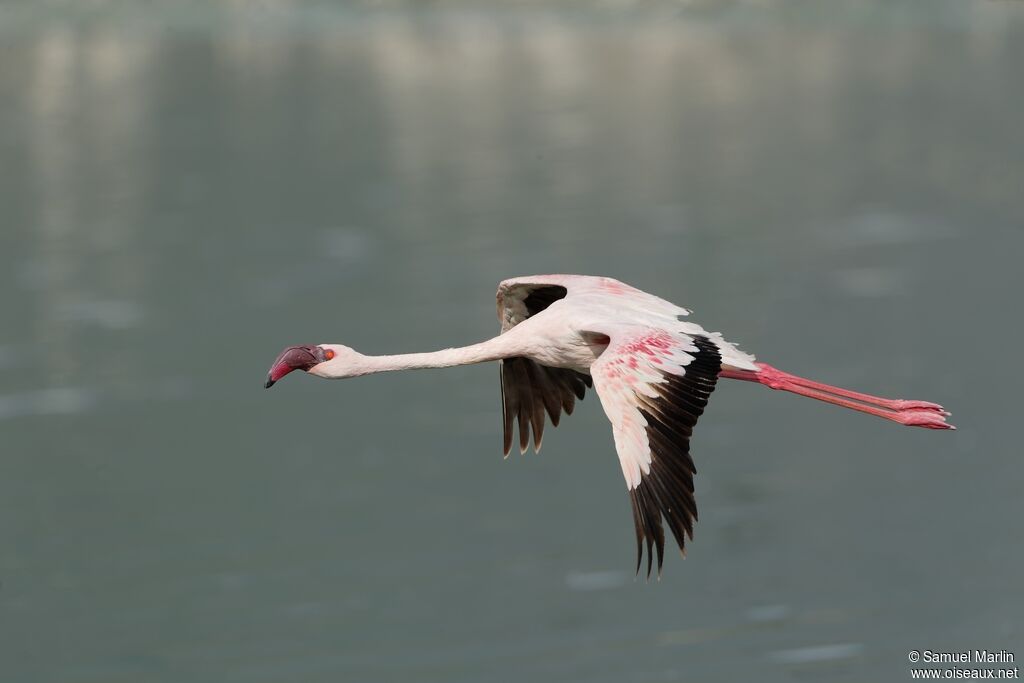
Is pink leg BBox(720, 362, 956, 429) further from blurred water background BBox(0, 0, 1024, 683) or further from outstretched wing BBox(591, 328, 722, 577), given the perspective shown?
blurred water background BBox(0, 0, 1024, 683)

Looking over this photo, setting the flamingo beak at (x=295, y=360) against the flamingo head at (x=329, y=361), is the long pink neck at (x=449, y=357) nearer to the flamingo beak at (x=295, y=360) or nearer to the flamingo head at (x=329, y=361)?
the flamingo head at (x=329, y=361)

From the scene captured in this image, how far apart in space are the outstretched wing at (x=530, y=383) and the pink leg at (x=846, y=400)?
1.50 m

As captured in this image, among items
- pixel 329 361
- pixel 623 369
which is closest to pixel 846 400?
pixel 623 369

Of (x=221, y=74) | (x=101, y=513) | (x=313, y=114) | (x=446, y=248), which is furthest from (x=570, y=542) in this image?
(x=221, y=74)

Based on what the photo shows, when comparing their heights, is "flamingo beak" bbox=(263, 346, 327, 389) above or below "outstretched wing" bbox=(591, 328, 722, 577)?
above

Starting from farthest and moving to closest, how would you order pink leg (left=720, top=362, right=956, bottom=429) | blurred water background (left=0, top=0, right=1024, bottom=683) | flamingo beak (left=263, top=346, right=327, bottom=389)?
1. blurred water background (left=0, top=0, right=1024, bottom=683)
2. pink leg (left=720, top=362, right=956, bottom=429)
3. flamingo beak (left=263, top=346, right=327, bottom=389)

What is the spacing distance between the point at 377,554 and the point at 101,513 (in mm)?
4103

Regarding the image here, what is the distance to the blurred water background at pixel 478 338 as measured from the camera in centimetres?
1969

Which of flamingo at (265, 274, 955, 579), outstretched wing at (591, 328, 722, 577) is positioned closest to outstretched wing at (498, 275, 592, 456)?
flamingo at (265, 274, 955, 579)

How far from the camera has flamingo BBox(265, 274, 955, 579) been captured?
11562 millimetres

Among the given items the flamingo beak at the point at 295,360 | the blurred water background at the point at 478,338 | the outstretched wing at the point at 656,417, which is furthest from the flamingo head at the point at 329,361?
the blurred water background at the point at 478,338

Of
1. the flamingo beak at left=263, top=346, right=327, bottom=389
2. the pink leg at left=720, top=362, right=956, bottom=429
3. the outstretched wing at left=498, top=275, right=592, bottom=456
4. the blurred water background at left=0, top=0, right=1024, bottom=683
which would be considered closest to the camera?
the flamingo beak at left=263, top=346, right=327, bottom=389

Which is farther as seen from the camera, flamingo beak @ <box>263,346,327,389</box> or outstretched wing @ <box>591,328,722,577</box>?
flamingo beak @ <box>263,346,327,389</box>

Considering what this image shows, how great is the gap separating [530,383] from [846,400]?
8.75 ft
